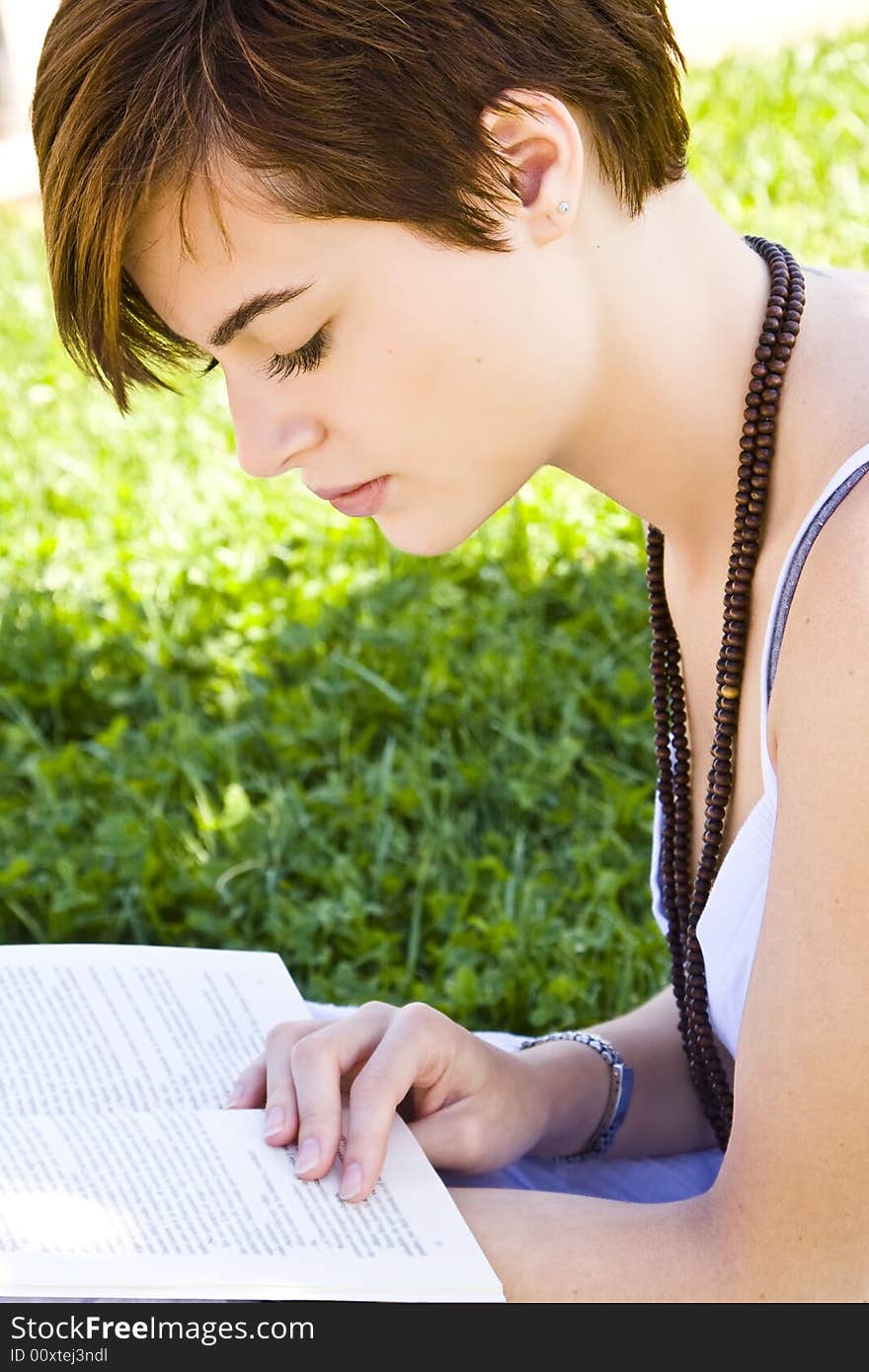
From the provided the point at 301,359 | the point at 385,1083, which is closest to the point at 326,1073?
the point at 385,1083

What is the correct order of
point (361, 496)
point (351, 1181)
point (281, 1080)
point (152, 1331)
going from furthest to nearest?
point (361, 496)
point (281, 1080)
point (351, 1181)
point (152, 1331)

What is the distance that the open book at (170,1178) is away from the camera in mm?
1324

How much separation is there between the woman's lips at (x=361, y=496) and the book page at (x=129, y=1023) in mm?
540

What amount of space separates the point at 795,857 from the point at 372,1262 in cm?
46

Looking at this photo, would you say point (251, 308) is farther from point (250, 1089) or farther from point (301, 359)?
point (250, 1089)

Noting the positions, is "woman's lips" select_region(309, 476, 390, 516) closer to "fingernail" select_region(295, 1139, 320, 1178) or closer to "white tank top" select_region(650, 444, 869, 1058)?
"white tank top" select_region(650, 444, 869, 1058)

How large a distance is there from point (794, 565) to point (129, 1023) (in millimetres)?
822

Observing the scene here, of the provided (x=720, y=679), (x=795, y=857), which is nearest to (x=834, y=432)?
(x=720, y=679)

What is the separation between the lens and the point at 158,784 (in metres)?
3.12

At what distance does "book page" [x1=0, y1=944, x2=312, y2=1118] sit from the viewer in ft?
5.42

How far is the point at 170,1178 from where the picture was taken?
1.43m

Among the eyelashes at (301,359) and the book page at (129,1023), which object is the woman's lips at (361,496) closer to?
the eyelashes at (301,359)

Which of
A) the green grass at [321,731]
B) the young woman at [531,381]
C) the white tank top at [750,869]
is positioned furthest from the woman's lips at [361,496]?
the green grass at [321,731]

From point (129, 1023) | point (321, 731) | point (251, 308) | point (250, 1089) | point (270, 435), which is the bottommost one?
point (321, 731)
